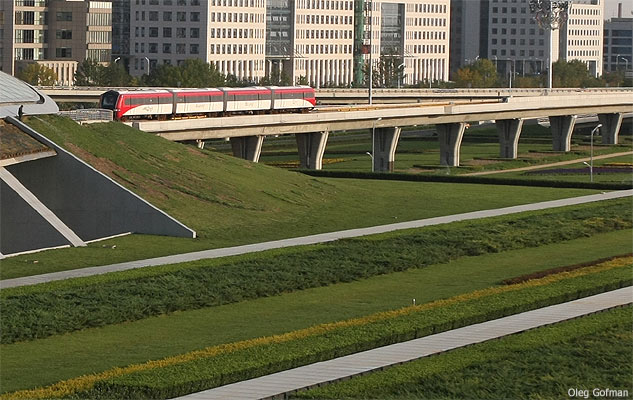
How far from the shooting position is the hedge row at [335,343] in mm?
35031

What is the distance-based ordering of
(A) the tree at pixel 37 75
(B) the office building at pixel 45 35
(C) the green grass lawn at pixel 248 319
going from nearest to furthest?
1. (C) the green grass lawn at pixel 248 319
2. (A) the tree at pixel 37 75
3. (B) the office building at pixel 45 35

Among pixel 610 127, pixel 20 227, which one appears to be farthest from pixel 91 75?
pixel 20 227

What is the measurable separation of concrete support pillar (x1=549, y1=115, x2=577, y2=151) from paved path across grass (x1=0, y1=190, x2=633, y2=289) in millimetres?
57829

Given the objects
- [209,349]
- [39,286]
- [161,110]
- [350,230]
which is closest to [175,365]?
[209,349]

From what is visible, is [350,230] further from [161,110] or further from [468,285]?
[161,110]

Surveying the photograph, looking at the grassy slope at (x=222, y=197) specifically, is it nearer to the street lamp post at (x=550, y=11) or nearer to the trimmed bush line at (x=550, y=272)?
the trimmed bush line at (x=550, y=272)

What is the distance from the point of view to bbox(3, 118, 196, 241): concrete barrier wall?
6750 centimetres

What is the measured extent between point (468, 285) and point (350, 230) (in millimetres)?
15968

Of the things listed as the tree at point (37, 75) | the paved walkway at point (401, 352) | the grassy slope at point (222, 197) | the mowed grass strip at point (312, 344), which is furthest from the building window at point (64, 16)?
the paved walkway at point (401, 352)

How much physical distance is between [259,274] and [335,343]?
13.2 m

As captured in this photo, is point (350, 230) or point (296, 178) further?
point (296, 178)

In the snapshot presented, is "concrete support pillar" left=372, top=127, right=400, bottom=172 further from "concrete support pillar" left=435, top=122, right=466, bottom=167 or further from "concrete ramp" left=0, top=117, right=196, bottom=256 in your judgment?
"concrete ramp" left=0, top=117, right=196, bottom=256

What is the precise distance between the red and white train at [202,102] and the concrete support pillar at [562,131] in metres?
33.0

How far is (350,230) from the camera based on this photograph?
69000 millimetres
